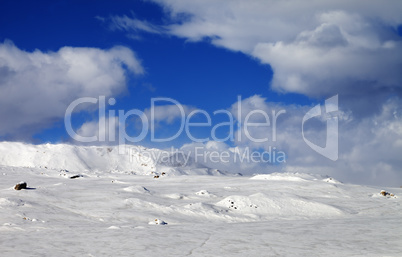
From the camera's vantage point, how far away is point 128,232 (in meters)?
11.6

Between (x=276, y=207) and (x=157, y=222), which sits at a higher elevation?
(x=157, y=222)

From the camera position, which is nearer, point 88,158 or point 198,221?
point 198,221

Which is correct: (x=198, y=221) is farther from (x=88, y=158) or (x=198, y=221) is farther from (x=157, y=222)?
(x=88, y=158)

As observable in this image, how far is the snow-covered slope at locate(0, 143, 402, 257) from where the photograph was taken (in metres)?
9.59

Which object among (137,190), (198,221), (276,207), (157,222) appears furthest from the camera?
(137,190)

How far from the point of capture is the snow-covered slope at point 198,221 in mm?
9594

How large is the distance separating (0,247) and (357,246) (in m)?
8.89

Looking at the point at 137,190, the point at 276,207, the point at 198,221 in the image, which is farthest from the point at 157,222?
the point at 276,207

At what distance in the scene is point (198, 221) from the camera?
1750cm

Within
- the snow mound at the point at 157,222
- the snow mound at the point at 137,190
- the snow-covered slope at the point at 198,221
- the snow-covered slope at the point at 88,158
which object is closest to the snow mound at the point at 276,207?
the snow-covered slope at the point at 198,221

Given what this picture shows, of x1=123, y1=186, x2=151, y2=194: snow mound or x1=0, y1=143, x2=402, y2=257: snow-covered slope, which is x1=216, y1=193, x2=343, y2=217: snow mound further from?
x1=123, y1=186, x2=151, y2=194: snow mound

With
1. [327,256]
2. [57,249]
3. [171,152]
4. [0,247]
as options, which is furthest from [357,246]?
[171,152]

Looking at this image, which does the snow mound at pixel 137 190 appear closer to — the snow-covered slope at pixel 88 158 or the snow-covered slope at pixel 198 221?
the snow-covered slope at pixel 198 221

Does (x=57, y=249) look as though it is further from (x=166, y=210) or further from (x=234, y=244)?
(x=166, y=210)
